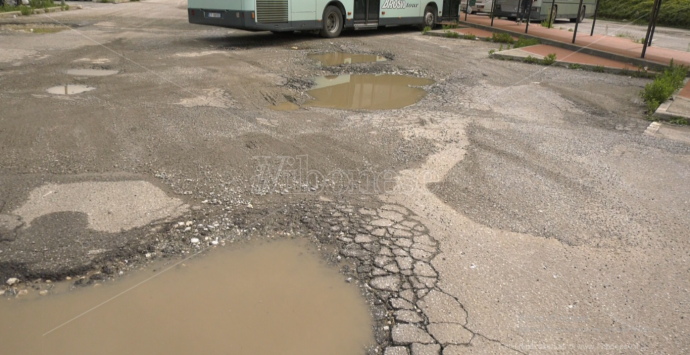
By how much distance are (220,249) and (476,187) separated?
2.73 metres

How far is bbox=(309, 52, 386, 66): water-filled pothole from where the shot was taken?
11547mm

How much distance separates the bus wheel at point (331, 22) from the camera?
15127 mm

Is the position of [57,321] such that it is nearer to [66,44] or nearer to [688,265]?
[688,265]

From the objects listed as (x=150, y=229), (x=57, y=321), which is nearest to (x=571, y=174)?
(x=150, y=229)

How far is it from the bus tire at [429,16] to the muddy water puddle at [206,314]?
17.0 m

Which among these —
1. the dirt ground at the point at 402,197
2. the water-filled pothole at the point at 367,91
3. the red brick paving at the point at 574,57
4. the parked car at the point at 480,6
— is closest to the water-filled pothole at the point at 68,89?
the dirt ground at the point at 402,197

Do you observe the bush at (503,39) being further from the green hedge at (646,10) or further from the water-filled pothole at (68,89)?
the green hedge at (646,10)

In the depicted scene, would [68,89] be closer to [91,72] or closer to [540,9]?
[91,72]

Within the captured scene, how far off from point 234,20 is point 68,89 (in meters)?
5.97

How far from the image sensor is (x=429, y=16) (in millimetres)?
19125

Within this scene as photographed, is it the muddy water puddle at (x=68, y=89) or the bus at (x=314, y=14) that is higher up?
the bus at (x=314, y=14)

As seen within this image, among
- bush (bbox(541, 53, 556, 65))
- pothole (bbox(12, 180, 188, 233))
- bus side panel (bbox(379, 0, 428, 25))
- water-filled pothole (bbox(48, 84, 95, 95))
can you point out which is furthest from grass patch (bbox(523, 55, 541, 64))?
pothole (bbox(12, 180, 188, 233))

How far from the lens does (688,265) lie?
3.92 m

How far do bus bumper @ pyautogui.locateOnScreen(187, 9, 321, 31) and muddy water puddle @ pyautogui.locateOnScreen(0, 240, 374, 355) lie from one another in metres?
10.4
